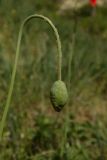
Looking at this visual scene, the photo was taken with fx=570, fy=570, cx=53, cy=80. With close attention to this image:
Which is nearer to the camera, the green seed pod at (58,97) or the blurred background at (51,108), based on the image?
the green seed pod at (58,97)

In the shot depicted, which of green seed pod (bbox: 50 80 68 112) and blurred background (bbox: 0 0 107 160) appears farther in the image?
blurred background (bbox: 0 0 107 160)

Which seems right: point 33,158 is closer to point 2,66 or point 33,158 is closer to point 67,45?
point 2,66

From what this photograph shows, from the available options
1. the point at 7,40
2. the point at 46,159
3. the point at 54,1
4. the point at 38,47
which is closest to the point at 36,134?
the point at 46,159

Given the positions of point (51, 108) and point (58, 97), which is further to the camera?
point (51, 108)

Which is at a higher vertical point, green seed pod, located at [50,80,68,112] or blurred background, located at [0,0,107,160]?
green seed pod, located at [50,80,68,112]

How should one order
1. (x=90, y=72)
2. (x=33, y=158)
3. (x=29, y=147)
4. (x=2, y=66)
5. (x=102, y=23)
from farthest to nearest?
(x=102, y=23)
(x=90, y=72)
(x=2, y=66)
(x=29, y=147)
(x=33, y=158)

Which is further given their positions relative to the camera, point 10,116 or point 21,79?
point 21,79

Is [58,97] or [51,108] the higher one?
[58,97]

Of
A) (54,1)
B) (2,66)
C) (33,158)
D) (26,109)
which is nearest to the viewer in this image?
(33,158)

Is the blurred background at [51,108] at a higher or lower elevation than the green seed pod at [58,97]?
lower

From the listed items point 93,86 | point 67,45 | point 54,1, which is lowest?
point 54,1

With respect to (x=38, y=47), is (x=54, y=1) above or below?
below
